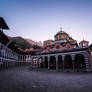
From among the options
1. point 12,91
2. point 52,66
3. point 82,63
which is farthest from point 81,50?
point 12,91

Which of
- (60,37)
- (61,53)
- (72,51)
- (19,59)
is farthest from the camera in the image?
(19,59)

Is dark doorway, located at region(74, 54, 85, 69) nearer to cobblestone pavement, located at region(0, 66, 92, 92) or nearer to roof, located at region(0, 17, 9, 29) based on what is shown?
cobblestone pavement, located at region(0, 66, 92, 92)

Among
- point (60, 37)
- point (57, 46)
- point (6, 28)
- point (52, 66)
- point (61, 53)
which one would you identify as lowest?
point (52, 66)

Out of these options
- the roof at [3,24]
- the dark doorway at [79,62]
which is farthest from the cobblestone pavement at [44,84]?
the roof at [3,24]

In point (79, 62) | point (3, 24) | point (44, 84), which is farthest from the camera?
point (3, 24)

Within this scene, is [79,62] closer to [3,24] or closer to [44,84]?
[44,84]

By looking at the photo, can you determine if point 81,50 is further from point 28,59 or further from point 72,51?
point 28,59

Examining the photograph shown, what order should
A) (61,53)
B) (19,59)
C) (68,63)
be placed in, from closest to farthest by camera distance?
(61,53) → (68,63) → (19,59)

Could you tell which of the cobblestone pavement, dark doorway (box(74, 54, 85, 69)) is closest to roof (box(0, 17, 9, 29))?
the cobblestone pavement

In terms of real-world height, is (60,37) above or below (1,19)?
below

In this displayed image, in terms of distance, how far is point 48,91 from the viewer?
490 centimetres

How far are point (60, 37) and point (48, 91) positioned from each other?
26708 millimetres

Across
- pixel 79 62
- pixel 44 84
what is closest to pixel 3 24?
pixel 44 84

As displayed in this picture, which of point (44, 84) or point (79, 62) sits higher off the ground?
point (44, 84)
